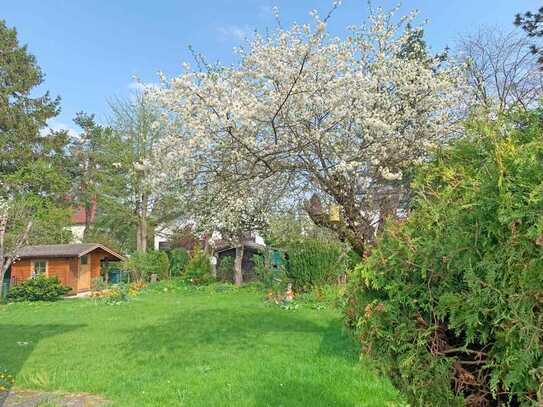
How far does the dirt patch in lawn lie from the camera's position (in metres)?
4.66

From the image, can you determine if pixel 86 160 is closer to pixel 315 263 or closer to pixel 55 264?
pixel 55 264

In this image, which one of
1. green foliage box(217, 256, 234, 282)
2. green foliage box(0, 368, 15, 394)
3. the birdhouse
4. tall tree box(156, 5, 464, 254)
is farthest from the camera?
green foliage box(217, 256, 234, 282)

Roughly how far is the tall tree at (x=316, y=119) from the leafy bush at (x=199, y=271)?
1575 cm

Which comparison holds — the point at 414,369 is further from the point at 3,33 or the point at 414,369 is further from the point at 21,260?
the point at 3,33

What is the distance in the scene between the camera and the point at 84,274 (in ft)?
82.1

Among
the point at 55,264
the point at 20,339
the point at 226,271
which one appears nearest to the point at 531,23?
the point at 20,339

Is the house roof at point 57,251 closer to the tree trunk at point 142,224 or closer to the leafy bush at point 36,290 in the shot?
the tree trunk at point 142,224

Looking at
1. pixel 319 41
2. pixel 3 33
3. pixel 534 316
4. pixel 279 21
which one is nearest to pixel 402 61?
pixel 319 41

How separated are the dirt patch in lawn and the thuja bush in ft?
11.8

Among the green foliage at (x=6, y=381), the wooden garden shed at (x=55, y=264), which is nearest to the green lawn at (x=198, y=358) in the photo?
the green foliage at (x=6, y=381)

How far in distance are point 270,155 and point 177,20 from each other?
14.1 feet

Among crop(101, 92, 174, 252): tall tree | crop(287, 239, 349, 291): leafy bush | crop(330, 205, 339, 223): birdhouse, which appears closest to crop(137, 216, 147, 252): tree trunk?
crop(101, 92, 174, 252): tall tree

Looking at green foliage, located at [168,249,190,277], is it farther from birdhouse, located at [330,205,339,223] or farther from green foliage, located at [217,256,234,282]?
birdhouse, located at [330,205,339,223]

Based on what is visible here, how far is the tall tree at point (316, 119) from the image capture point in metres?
5.64
